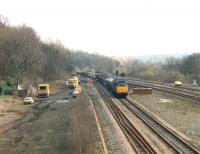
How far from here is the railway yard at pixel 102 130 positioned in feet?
72.9

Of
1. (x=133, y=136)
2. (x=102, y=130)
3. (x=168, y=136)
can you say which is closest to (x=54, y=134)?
→ (x=102, y=130)

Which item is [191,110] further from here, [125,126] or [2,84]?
[2,84]

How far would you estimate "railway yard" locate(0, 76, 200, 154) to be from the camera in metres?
22.2

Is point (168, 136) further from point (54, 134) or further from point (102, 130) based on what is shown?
point (54, 134)

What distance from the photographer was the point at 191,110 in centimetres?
3888

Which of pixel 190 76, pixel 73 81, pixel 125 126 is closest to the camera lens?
pixel 125 126

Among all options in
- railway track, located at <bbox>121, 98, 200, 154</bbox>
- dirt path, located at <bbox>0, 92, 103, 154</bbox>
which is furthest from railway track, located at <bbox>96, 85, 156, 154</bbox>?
dirt path, located at <bbox>0, 92, 103, 154</bbox>

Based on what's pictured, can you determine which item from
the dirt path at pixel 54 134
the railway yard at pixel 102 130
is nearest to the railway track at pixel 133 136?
the railway yard at pixel 102 130

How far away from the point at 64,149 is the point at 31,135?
6.14 meters

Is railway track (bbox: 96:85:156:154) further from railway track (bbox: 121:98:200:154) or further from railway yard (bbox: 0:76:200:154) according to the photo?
railway track (bbox: 121:98:200:154)

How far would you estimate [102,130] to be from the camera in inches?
1108

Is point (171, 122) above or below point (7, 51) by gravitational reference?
below

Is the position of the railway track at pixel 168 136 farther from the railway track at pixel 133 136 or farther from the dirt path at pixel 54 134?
the dirt path at pixel 54 134

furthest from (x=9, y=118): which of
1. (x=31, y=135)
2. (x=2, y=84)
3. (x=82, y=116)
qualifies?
(x=2, y=84)
